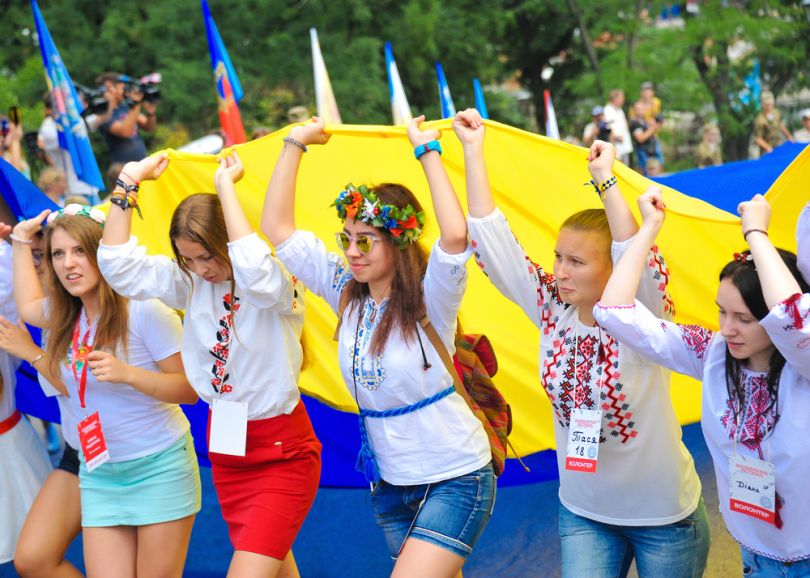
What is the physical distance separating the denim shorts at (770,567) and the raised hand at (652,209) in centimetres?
94

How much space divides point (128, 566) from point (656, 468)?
6.64ft

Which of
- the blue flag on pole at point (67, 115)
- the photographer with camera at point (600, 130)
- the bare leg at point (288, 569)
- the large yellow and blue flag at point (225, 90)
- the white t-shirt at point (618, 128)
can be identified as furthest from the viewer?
the white t-shirt at point (618, 128)

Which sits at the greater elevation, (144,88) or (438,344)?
(438,344)

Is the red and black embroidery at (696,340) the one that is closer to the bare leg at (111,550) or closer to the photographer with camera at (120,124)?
the bare leg at (111,550)

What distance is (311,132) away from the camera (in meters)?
3.62

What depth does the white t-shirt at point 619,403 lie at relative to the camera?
3.09 m

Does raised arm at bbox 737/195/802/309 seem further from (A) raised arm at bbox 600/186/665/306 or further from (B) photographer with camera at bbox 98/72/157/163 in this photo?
(B) photographer with camera at bbox 98/72/157/163

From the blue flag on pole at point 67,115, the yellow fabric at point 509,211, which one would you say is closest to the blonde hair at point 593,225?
the yellow fabric at point 509,211

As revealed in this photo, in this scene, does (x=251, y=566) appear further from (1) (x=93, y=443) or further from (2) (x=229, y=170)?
(2) (x=229, y=170)

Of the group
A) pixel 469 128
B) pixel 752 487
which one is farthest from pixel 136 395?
pixel 752 487

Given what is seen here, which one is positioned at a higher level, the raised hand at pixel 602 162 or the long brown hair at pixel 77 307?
the raised hand at pixel 602 162

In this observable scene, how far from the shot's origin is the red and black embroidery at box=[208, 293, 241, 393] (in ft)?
11.8

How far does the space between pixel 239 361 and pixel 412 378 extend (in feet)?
2.25

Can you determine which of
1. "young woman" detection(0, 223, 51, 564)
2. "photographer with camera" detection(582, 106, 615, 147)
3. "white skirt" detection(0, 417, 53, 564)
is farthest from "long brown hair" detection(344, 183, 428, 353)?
"photographer with camera" detection(582, 106, 615, 147)
